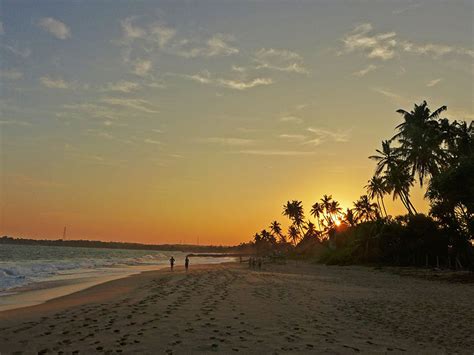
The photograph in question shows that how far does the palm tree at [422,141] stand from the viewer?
149 feet

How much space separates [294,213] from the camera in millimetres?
119188

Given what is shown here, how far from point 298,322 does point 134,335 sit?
5.14m

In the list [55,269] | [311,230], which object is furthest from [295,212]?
[55,269]

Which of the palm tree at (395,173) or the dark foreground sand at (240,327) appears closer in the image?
the dark foreground sand at (240,327)

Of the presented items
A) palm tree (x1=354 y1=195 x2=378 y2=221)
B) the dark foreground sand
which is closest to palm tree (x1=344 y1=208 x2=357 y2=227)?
palm tree (x1=354 y1=195 x2=378 y2=221)

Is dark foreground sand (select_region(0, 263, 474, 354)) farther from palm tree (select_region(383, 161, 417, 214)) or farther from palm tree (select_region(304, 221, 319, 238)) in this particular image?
palm tree (select_region(304, 221, 319, 238))

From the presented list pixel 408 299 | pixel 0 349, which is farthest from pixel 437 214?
pixel 0 349

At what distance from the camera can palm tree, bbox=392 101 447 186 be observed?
4527 centimetres

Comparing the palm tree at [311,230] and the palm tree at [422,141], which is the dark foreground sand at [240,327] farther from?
the palm tree at [311,230]

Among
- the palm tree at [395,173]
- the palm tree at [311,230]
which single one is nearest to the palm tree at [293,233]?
the palm tree at [311,230]

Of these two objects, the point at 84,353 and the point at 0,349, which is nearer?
the point at 84,353

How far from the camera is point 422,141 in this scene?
151 ft

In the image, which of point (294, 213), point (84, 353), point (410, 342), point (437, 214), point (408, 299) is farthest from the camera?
point (294, 213)

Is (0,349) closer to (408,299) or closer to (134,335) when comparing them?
(134,335)
